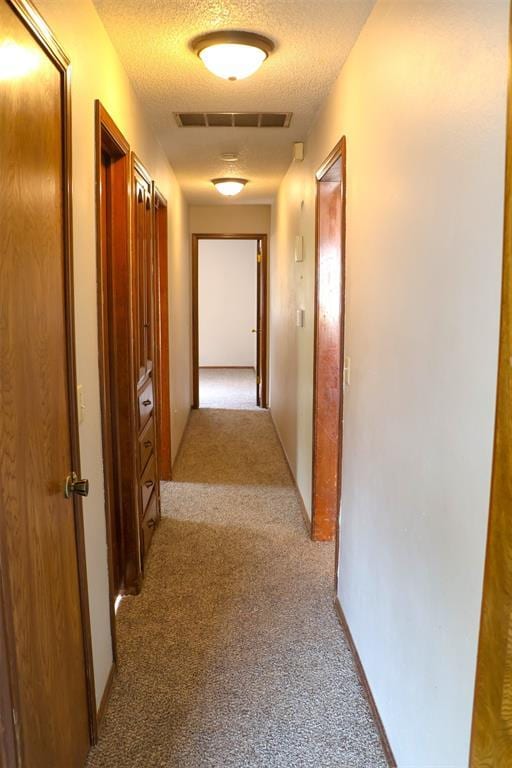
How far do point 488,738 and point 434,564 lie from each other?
0.44m

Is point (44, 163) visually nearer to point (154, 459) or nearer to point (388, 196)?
point (388, 196)

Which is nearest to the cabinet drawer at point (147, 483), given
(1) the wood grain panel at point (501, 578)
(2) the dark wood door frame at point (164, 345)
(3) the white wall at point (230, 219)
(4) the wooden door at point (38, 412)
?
(2) the dark wood door frame at point (164, 345)

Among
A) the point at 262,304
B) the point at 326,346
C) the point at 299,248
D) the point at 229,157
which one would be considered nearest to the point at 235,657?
the point at 326,346

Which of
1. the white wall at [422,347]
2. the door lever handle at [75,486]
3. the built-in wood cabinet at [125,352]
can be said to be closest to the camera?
the white wall at [422,347]

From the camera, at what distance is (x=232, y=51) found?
90.5 inches

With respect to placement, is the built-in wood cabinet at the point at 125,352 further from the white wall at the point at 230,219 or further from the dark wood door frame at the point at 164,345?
the white wall at the point at 230,219

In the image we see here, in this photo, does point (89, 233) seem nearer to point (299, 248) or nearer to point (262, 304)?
point (299, 248)

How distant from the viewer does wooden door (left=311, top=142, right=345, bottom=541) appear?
3.27 meters

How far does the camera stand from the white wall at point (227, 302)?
10445 mm

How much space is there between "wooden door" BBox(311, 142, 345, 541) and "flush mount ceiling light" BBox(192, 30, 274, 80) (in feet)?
2.87

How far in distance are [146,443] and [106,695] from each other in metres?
1.43

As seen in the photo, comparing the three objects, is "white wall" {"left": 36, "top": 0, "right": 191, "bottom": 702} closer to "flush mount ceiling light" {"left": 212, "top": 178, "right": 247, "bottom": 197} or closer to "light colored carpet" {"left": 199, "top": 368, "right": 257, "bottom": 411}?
"flush mount ceiling light" {"left": 212, "top": 178, "right": 247, "bottom": 197}

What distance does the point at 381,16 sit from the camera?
1.93 meters

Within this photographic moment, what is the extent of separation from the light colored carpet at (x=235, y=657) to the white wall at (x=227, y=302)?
680cm
